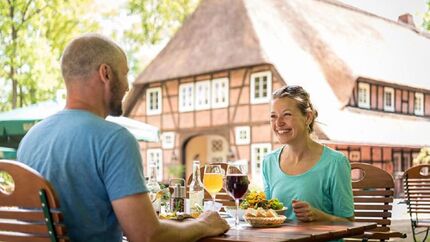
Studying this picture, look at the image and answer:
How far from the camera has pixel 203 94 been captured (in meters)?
14.0

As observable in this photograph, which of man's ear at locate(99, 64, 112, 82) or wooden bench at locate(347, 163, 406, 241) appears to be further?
wooden bench at locate(347, 163, 406, 241)

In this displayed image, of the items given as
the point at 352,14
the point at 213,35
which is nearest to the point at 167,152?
the point at 213,35

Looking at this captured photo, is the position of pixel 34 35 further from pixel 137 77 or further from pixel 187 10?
pixel 187 10

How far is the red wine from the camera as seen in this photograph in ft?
6.87

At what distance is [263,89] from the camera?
12781mm

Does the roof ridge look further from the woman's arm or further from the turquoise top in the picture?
the woman's arm

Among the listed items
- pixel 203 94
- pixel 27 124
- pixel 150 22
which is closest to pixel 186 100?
pixel 203 94

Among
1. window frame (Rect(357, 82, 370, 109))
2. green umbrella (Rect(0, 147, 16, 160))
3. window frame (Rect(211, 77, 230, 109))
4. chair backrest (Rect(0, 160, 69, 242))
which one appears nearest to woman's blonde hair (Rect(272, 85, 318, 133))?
chair backrest (Rect(0, 160, 69, 242))

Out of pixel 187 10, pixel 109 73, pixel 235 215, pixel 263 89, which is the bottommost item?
pixel 235 215

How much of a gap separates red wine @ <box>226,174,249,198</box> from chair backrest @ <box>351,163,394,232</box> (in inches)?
38.1

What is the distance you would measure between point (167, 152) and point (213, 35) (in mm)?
2702

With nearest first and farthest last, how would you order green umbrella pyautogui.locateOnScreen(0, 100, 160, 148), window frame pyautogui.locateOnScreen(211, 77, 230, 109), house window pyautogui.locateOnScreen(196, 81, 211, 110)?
1. green umbrella pyautogui.locateOnScreen(0, 100, 160, 148)
2. window frame pyautogui.locateOnScreen(211, 77, 230, 109)
3. house window pyautogui.locateOnScreen(196, 81, 211, 110)

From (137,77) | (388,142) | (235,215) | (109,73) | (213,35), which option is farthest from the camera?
(137,77)

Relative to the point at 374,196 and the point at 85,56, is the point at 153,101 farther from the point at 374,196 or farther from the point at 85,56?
the point at 85,56
